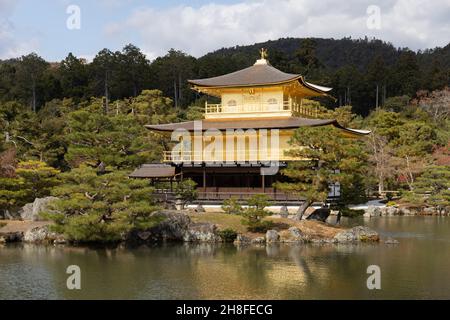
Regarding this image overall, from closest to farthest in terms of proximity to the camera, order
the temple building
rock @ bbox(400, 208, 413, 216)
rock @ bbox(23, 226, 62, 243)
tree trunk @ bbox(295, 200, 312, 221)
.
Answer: rock @ bbox(23, 226, 62, 243), tree trunk @ bbox(295, 200, 312, 221), the temple building, rock @ bbox(400, 208, 413, 216)

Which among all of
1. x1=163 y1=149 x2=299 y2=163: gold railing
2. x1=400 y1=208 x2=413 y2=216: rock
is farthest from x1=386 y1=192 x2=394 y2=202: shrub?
x1=163 y1=149 x2=299 y2=163: gold railing

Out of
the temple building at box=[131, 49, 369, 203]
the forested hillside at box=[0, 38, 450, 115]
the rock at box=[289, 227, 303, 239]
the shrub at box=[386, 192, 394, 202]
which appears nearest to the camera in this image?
the rock at box=[289, 227, 303, 239]

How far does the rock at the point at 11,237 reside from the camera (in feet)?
77.4

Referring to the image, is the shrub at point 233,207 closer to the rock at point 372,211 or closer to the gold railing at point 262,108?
the gold railing at point 262,108

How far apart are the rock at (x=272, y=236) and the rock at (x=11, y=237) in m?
9.66

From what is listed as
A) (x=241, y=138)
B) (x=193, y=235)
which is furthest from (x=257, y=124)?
(x=193, y=235)

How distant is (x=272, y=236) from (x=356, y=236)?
3423 millimetres

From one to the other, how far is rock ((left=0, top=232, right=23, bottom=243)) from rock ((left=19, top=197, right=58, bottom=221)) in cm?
136

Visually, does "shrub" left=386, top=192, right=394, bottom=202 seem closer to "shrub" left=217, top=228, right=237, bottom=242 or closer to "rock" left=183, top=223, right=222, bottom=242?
"shrub" left=217, top=228, right=237, bottom=242

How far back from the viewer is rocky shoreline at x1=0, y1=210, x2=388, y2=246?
23609 mm

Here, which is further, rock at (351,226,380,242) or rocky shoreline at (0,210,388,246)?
rock at (351,226,380,242)

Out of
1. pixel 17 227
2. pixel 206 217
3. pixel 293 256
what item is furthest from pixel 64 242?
pixel 293 256

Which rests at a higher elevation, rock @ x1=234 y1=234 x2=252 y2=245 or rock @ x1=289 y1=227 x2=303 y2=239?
rock @ x1=289 y1=227 x2=303 y2=239

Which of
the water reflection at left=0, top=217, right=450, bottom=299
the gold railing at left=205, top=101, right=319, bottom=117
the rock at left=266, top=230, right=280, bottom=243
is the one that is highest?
the gold railing at left=205, top=101, right=319, bottom=117
